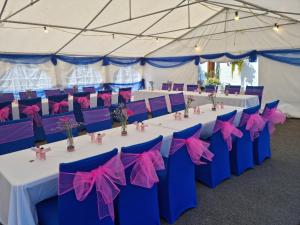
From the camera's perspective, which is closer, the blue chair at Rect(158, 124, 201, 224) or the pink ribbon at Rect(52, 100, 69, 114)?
the blue chair at Rect(158, 124, 201, 224)

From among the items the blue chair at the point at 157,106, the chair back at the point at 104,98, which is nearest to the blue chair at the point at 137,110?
the blue chair at the point at 157,106

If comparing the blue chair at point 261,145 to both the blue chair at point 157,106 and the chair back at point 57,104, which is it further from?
the chair back at point 57,104

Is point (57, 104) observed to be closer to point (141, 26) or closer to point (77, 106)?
point (77, 106)

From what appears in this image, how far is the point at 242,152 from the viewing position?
3385 millimetres

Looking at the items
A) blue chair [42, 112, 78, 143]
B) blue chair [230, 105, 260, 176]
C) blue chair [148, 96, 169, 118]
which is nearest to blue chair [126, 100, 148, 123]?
blue chair [148, 96, 169, 118]

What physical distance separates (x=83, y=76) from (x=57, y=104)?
4384 millimetres

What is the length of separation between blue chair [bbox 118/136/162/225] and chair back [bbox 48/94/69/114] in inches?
153

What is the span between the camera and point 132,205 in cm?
207

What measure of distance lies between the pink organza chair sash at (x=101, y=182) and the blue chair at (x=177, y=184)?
62 cm

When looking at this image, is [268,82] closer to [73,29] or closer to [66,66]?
[73,29]

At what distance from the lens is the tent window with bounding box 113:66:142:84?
10.5 metres

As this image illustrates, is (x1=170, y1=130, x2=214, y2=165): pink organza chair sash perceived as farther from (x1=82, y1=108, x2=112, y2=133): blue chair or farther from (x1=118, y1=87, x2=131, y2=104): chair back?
(x1=118, y1=87, x2=131, y2=104): chair back

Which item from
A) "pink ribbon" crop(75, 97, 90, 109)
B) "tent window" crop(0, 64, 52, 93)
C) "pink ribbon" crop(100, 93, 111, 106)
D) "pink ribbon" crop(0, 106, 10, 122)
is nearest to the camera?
"pink ribbon" crop(0, 106, 10, 122)

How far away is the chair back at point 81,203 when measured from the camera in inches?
63.6
